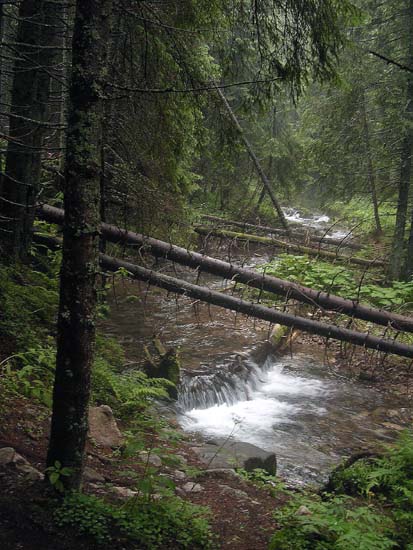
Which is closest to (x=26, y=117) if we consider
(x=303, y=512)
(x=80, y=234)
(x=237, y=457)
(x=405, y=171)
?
(x=80, y=234)

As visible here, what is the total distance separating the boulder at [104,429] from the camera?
18.8 feet

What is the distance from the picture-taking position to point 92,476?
15.3 feet

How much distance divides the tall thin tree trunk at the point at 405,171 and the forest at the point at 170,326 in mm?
68

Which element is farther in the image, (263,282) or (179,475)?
(263,282)

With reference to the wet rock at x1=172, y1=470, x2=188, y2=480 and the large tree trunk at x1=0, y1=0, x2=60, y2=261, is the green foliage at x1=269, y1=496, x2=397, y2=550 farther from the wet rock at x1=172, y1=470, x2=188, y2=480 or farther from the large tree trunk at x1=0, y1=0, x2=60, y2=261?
the large tree trunk at x1=0, y1=0, x2=60, y2=261

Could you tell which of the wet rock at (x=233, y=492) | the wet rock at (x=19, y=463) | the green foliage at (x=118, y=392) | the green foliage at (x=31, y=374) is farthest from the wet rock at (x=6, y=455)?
the green foliage at (x=118, y=392)

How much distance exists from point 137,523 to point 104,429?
238cm

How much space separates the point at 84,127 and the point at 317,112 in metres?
17.3

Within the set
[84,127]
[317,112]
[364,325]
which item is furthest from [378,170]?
[84,127]

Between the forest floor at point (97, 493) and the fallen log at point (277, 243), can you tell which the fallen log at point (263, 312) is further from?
the fallen log at point (277, 243)

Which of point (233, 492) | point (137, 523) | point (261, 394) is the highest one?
point (137, 523)

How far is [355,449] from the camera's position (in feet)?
28.0

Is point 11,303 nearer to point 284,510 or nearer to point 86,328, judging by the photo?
point 86,328

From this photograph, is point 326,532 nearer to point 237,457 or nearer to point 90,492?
point 90,492
